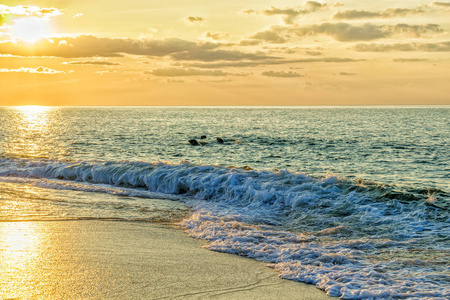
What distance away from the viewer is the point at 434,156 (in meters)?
31.2

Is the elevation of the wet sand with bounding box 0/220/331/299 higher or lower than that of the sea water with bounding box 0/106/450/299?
higher

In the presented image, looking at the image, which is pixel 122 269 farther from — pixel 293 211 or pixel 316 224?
pixel 293 211

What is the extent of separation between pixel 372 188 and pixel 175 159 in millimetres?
19761

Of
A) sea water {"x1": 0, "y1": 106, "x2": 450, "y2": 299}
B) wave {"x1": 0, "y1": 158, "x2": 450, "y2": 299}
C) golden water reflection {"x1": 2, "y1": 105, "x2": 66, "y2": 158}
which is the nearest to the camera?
wave {"x1": 0, "y1": 158, "x2": 450, "y2": 299}

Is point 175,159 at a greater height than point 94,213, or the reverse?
point 94,213

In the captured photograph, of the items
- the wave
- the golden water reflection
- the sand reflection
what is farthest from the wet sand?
the golden water reflection

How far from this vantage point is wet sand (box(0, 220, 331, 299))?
242 inches

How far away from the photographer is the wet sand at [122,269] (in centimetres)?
616

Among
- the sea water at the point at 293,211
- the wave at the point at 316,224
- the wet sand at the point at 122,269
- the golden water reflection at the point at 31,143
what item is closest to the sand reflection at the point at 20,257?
the wet sand at the point at 122,269

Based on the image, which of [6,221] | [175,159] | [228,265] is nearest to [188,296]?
[228,265]

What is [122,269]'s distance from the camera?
23.3ft

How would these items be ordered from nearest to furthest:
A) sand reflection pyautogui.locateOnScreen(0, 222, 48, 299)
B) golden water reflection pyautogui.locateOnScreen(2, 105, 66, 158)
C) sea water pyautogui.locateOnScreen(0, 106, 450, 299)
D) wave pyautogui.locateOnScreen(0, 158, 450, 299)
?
sand reflection pyautogui.locateOnScreen(0, 222, 48, 299) < wave pyautogui.locateOnScreen(0, 158, 450, 299) < sea water pyautogui.locateOnScreen(0, 106, 450, 299) < golden water reflection pyautogui.locateOnScreen(2, 105, 66, 158)

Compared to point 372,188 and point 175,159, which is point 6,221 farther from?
point 175,159

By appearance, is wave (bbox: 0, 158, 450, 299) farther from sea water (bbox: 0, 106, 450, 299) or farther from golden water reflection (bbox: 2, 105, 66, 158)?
golden water reflection (bbox: 2, 105, 66, 158)
